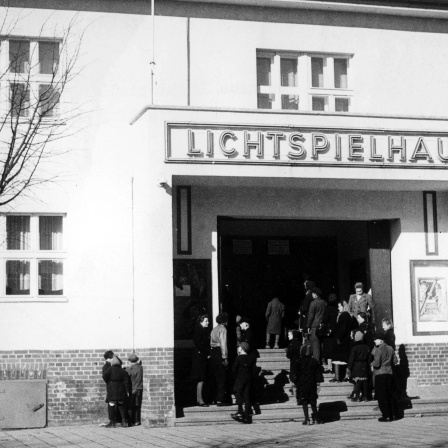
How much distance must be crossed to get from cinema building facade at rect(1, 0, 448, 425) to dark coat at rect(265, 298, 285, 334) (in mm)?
2350

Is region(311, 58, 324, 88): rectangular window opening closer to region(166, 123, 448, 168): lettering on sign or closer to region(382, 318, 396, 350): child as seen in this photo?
region(166, 123, 448, 168): lettering on sign

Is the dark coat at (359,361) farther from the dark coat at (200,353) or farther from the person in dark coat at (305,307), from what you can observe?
the dark coat at (200,353)

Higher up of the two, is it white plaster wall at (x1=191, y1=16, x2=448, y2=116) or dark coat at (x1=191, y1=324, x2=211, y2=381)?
white plaster wall at (x1=191, y1=16, x2=448, y2=116)

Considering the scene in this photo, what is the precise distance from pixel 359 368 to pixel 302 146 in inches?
185

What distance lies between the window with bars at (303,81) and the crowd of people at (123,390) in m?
6.59

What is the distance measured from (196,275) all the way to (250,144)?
10.5 ft

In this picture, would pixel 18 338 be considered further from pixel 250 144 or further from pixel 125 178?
pixel 250 144

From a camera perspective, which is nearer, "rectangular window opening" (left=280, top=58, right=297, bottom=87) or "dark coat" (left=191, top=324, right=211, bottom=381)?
"dark coat" (left=191, top=324, right=211, bottom=381)

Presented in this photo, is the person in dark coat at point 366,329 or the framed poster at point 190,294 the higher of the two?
the framed poster at point 190,294

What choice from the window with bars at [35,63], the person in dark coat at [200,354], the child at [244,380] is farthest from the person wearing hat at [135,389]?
the window with bars at [35,63]

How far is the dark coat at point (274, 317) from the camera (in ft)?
72.5

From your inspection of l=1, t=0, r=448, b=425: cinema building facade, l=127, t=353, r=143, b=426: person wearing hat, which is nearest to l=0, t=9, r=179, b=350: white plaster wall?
l=1, t=0, r=448, b=425: cinema building facade

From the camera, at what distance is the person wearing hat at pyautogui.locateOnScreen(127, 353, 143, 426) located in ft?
58.6

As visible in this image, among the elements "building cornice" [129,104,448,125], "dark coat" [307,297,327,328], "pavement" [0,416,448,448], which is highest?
"building cornice" [129,104,448,125]
